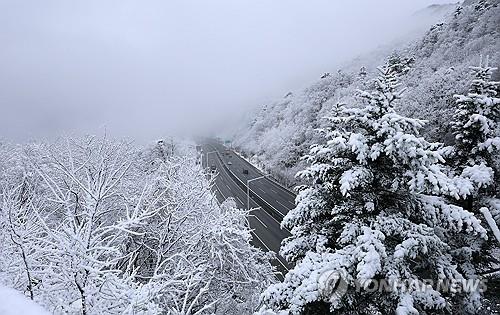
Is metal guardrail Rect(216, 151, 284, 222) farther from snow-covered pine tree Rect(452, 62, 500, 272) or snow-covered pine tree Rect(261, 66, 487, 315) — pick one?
snow-covered pine tree Rect(261, 66, 487, 315)

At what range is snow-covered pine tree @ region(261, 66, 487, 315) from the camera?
18.4 feet

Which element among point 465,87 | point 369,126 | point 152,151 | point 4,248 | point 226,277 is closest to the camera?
point 369,126

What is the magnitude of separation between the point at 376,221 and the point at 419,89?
35313 mm

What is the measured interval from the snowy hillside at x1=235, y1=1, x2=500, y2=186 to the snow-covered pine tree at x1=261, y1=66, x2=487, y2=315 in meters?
11.5

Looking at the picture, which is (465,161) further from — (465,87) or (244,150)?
(244,150)

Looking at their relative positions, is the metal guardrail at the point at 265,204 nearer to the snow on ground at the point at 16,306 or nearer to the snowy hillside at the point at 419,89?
the snowy hillside at the point at 419,89

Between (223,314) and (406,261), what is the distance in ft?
25.7

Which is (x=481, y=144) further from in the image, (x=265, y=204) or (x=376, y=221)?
(x=265, y=204)

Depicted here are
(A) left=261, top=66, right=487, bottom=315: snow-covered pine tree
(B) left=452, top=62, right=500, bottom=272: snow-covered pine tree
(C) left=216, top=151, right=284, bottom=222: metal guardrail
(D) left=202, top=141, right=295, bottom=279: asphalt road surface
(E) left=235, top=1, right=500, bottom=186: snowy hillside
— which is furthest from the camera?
(C) left=216, top=151, right=284, bottom=222: metal guardrail

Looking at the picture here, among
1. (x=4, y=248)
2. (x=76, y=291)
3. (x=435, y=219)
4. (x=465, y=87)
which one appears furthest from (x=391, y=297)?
(x=465, y=87)

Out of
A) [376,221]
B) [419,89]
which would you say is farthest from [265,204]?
[376,221]

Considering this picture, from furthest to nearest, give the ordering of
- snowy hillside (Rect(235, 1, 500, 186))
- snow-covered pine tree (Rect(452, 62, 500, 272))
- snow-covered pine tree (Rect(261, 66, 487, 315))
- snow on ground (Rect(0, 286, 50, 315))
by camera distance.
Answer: snowy hillside (Rect(235, 1, 500, 186))
snow-covered pine tree (Rect(452, 62, 500, 272))
snow-covered pine tree (Rect(261, 66, 487, 315))
snow on ground (Rect(0, 286, 50, 315))

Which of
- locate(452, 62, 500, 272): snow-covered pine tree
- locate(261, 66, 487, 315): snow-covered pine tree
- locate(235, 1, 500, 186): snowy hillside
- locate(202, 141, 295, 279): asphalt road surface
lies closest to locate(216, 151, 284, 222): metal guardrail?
locate(202, 141, 295, 279): asphalt road surface

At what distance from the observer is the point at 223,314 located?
1154cm
